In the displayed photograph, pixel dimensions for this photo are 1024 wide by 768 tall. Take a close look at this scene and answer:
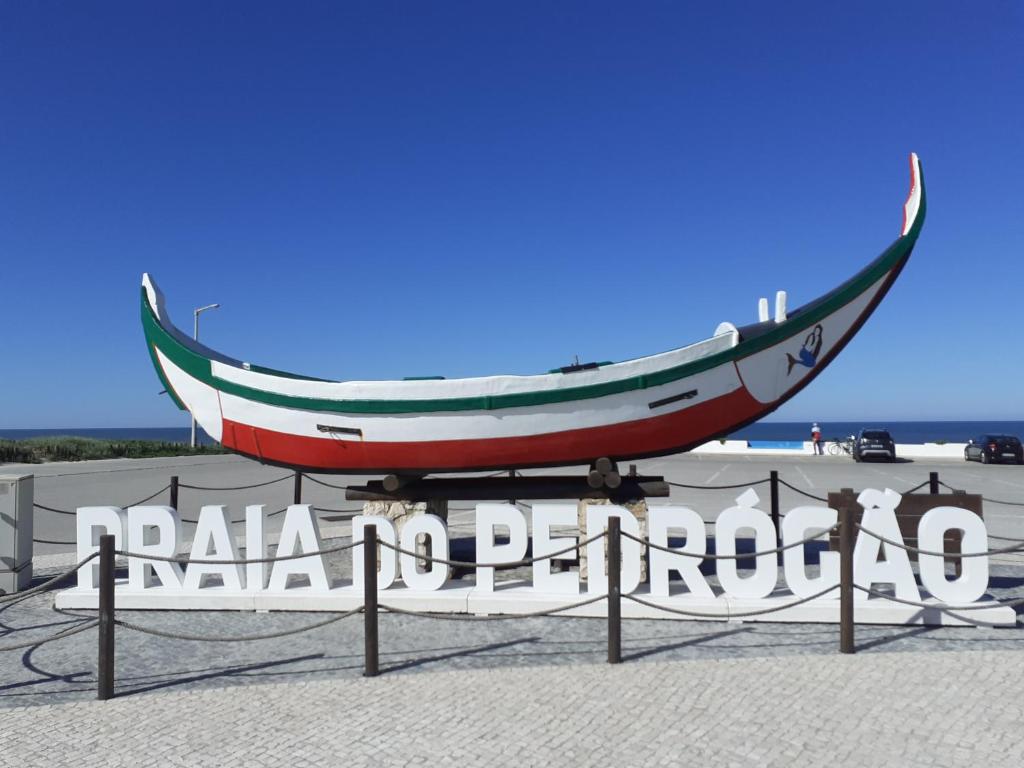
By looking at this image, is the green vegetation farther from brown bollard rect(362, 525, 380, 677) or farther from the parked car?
brown bollard rect(362, 525, 380, 677)

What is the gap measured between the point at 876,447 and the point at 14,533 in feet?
89.6

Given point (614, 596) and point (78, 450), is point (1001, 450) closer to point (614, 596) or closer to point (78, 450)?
point (614, 596)

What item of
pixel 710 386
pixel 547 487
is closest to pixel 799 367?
pixel 710 386

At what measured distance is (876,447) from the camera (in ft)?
88.0

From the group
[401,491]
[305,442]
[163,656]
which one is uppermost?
[305,442]

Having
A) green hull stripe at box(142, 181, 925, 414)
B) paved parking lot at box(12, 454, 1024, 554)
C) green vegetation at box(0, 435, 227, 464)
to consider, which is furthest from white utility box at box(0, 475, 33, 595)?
green vegetation at box(0, 435, 227, 464)

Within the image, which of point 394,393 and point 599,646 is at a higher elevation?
point 394,393

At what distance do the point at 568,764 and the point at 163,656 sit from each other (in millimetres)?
3565

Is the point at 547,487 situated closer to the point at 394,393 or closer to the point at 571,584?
the point at 571,584

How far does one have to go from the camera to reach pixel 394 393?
23.9 ft

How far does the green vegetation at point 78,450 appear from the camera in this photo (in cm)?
2697

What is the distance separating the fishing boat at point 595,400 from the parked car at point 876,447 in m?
22.3

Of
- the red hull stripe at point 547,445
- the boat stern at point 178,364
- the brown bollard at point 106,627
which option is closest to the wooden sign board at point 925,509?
the red hull stripe at point 547,445

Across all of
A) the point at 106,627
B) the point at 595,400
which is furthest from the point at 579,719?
the point at 595,400
